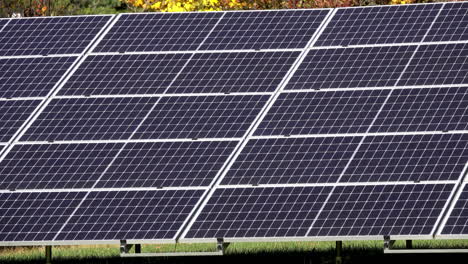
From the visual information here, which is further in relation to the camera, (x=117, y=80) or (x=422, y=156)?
(x=117, y=80)

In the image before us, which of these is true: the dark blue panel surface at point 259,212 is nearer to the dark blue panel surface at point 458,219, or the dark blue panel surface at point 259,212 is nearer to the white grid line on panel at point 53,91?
the dark blue panel surface at point 458,219

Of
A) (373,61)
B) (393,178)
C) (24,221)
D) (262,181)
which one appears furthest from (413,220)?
(24,221)

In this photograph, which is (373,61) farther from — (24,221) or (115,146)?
(24,221)

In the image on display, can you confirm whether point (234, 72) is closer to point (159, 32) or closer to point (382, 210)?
point (159, 32)

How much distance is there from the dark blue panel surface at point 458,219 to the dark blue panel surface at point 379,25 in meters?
4.55

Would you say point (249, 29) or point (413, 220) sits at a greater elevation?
point (249, 29)

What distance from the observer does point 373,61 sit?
23688 millimetres

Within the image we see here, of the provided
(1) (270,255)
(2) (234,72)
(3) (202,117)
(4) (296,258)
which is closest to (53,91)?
(3) (202,117)

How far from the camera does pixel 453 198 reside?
20375 mm

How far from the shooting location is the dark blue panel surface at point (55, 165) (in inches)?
883

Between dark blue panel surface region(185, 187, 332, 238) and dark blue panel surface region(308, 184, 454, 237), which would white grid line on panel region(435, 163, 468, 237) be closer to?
dark blue panel surface region(308, 184, 454, 237)

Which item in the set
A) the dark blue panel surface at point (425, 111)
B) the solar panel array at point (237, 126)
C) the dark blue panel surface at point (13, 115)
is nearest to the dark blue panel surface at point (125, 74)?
the solar panel array at point (237, 126)

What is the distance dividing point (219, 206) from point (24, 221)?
10.1 feet

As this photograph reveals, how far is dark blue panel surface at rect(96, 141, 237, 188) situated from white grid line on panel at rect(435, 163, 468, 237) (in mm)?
3723
